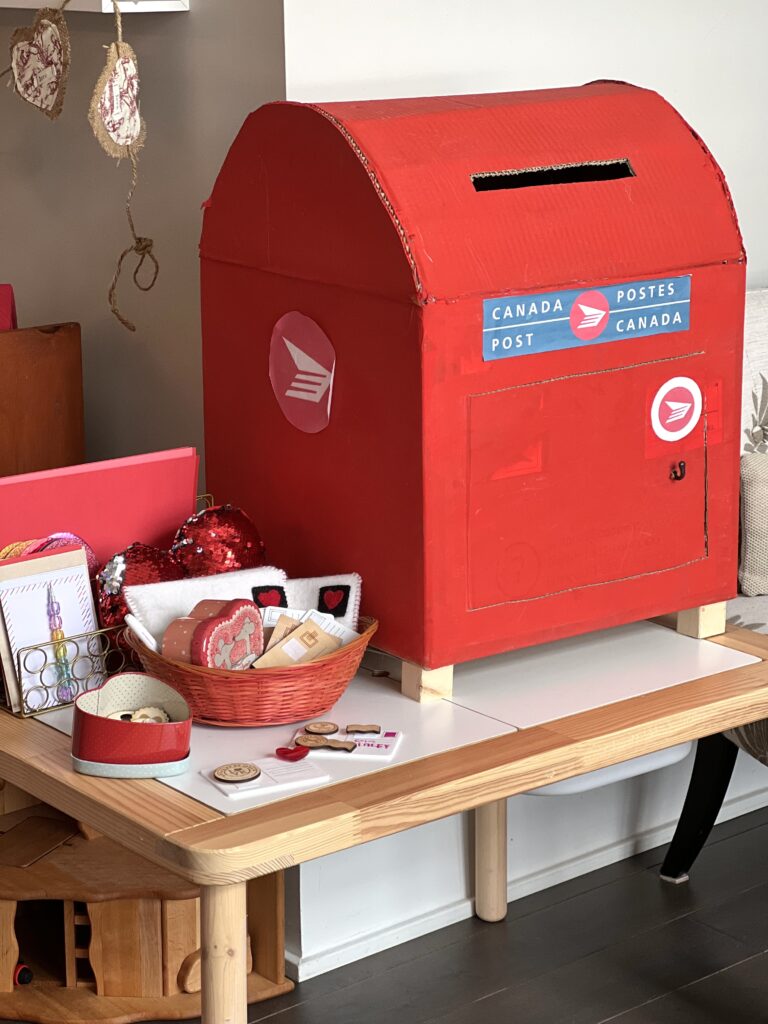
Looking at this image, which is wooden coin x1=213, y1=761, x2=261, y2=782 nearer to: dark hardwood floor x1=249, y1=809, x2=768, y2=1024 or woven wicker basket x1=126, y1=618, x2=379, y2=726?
woven wicker basket x1=126, y1=618, x2=379, y2=726

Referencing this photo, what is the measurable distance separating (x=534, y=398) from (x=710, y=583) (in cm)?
35

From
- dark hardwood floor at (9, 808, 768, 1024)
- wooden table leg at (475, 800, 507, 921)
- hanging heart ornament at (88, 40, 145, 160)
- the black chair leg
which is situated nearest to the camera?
hanging heart ornament at (88, 40, 145, 160)

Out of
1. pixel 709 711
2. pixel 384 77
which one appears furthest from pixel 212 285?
pixel 709 711

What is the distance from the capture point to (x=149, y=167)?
207 centimetres

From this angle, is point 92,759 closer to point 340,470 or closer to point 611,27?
point 340,470

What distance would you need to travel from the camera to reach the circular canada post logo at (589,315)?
154 cm

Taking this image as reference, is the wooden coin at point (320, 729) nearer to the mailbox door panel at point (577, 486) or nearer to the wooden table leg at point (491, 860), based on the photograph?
the mailbox door panel at point (577, 486)

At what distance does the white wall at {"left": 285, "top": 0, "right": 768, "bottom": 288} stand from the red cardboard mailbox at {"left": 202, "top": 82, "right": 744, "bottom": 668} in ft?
0.99

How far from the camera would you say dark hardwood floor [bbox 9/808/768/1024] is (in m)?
2.04

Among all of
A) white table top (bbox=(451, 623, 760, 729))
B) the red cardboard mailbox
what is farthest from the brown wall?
white table top (bbox=(451, 623, 760, 729))

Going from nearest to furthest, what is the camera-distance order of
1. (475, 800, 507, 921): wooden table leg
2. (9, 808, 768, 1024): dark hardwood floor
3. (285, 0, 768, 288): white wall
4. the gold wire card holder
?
the gold wire card holder, (285, 0, 768, 288): white wall, (9, 808, 768, 1024): dark hardwood floor, (475, 800, 507, 921): wooden table leg

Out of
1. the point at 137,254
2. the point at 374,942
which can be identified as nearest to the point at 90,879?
the point at 374,942

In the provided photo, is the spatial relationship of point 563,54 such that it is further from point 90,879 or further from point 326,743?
point 90,879

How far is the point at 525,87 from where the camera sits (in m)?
2.08
